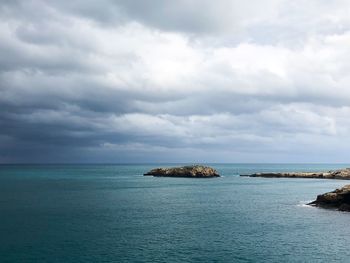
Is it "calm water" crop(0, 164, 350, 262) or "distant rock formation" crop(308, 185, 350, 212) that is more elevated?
"distant rock formation" crop(308, 185, 350, 212)

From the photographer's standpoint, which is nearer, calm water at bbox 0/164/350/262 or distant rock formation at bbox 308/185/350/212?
calm water at bbox 0/164/350/262

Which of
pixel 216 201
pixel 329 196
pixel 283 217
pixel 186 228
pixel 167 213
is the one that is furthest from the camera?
pixel 216 201

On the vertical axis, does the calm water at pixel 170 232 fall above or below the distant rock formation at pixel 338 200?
below

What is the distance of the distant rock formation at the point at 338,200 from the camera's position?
313ft

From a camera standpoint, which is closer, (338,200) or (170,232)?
(170,232)

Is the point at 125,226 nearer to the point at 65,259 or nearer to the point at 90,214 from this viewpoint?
the point at 90,214

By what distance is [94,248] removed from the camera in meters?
59.2

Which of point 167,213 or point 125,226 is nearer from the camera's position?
point 125,226

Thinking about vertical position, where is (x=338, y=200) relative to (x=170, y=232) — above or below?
above

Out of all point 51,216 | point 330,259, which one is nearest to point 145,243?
point 330,259

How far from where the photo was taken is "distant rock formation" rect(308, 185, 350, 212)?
95.5m

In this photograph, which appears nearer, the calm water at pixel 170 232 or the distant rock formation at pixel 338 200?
the calm water at pixel 170 232

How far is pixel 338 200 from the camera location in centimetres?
9906

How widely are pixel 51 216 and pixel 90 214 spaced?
9.03 metres
